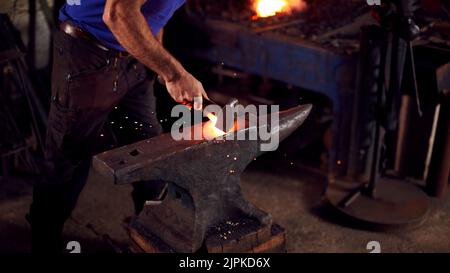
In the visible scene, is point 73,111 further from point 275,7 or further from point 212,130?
point 275,7

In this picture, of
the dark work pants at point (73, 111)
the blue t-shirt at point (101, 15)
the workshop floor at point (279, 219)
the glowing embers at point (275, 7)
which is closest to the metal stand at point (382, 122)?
the workshop floor at point (279, 219)

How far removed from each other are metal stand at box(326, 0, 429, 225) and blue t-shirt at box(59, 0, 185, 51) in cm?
140

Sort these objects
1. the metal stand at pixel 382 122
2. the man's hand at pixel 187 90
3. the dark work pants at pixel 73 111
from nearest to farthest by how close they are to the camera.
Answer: the man's hand at pixel 187 90
the dark work pants at pixel 73 111
the metal stand at pixel 382 122

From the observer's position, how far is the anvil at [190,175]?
2.80m

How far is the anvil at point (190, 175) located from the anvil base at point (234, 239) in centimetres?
3

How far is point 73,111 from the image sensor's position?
3301 millimetres

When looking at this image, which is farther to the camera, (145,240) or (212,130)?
(145,240)

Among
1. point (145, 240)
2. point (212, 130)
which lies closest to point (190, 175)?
point (212, 130)

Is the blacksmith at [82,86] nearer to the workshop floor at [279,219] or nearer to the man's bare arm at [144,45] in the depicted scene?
the man's bare arm at [144,45]

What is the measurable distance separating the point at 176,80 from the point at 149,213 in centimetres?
75

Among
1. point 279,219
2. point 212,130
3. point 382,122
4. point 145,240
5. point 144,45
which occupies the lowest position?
point 279,219

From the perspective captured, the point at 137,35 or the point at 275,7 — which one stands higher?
the point at 137,35

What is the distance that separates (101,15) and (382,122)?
2026 mm

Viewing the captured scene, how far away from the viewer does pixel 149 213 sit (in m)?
3.29
